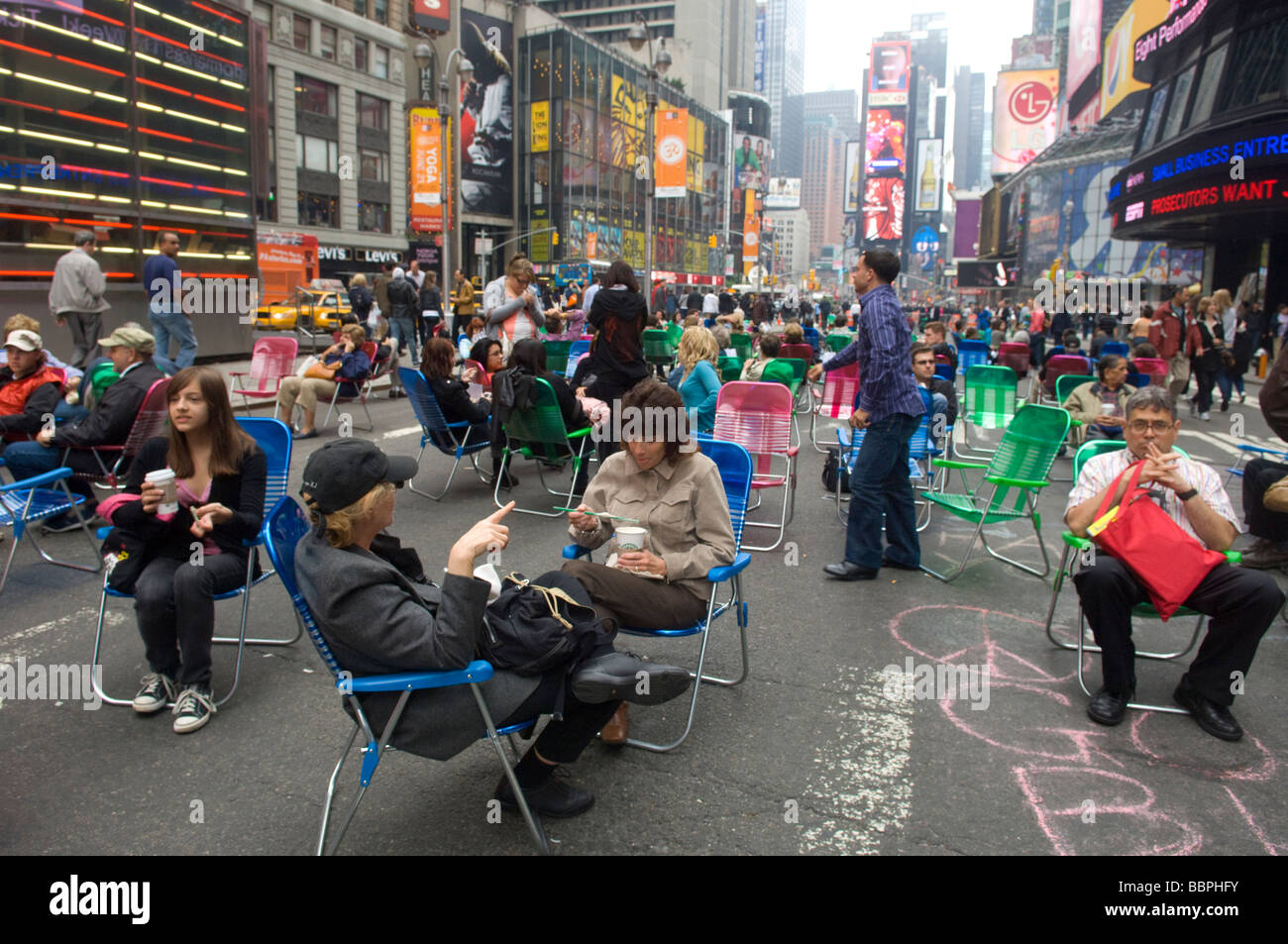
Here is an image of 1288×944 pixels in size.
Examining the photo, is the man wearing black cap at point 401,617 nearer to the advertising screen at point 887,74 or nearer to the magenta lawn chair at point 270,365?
the magenta lawn chair at point 270,365

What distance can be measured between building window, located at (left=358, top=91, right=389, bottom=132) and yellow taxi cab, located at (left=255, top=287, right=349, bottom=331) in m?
21.0

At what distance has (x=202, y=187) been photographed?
16281 mm

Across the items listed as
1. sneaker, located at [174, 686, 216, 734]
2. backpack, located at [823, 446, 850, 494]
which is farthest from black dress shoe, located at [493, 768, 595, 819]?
backpack, located at [823, 446, 850, 494]

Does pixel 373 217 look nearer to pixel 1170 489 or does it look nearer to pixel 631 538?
pixel 631 538

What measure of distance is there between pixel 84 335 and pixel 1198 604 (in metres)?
12.1

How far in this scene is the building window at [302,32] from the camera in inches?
1668

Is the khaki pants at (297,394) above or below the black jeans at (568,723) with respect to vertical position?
above

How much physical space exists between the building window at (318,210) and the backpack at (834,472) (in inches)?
1681

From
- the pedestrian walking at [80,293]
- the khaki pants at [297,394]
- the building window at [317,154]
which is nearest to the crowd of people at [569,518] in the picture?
the khaki pants at [297,394]

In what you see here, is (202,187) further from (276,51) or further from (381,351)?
(276,51)

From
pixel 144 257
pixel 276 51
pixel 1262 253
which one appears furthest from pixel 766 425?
pixel 276 51

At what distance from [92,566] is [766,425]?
4995mm

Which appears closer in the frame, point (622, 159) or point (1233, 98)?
point (1233, 98)

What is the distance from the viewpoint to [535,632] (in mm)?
2822
